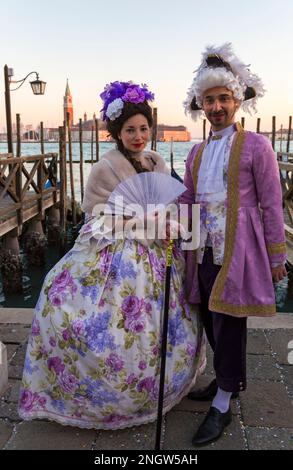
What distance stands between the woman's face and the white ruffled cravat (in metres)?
0.31

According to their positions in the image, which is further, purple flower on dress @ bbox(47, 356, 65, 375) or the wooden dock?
the wooden dock

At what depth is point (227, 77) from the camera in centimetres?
187

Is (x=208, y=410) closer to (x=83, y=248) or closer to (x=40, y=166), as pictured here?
(x=83, y=248)

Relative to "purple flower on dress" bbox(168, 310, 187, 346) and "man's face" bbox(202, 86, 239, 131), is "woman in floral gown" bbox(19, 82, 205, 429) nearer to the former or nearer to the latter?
"purple flower on dress" bbox(168, 310, 187, 346)

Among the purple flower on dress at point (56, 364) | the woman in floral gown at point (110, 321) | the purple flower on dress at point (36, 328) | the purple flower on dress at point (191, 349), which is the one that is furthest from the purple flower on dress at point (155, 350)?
the purple flower on dress at point (36, 328)

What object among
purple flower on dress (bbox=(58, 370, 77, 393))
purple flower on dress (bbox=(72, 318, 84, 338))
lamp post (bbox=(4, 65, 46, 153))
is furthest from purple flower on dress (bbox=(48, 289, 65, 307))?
lamp post (bbox=(4, 65, 46, 153))

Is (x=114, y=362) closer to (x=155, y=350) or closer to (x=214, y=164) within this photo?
(x=155, y=350)

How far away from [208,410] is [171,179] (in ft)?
3.91

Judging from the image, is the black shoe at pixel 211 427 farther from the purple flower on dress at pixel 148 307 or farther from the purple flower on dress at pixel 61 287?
the purple flower on dress at pixel 61 287

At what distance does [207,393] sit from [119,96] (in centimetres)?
160

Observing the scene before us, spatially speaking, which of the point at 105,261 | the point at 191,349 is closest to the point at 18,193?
the point at 105,261

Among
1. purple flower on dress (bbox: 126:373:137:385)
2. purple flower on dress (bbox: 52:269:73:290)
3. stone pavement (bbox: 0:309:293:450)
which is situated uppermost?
purple flower on dress (bbox: 52:269:73:290)

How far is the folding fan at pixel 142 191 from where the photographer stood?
202 centimetres

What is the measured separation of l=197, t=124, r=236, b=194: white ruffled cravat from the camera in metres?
1.96
